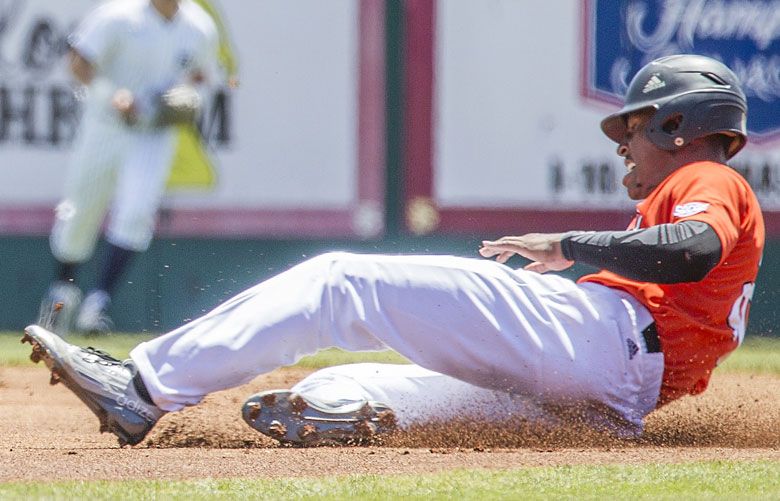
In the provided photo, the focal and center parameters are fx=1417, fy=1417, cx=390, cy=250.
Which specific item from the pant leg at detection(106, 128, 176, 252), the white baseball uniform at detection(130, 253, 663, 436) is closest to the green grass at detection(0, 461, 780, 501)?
the white baseball uniform at detection(130, 253, 663, 436)

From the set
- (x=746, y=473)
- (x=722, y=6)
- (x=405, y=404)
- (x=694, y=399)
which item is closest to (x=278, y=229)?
(x=722, y=6)

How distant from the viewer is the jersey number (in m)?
3.81

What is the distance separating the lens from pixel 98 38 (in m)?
7.79

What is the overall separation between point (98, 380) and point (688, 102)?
1739mm

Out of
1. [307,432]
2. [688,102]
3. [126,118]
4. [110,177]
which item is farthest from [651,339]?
[110,177]

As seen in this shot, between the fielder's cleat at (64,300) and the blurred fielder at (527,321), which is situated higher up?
the blurred fielder at (527,321)

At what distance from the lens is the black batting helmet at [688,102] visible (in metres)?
3.86

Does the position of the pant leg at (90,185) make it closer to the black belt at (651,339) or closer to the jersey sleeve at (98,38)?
the jersey sleeve at (98,38)

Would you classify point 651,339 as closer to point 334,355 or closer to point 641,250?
point 641,250

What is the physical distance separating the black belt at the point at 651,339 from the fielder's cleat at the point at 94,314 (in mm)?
4422

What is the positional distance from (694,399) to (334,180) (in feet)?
13.6

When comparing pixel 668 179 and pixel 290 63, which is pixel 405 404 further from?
pixel 290 63

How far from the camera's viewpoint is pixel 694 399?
5188 mm

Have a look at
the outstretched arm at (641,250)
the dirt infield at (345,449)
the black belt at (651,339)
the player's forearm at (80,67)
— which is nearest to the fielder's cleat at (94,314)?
the player's forearm at (80,67)
